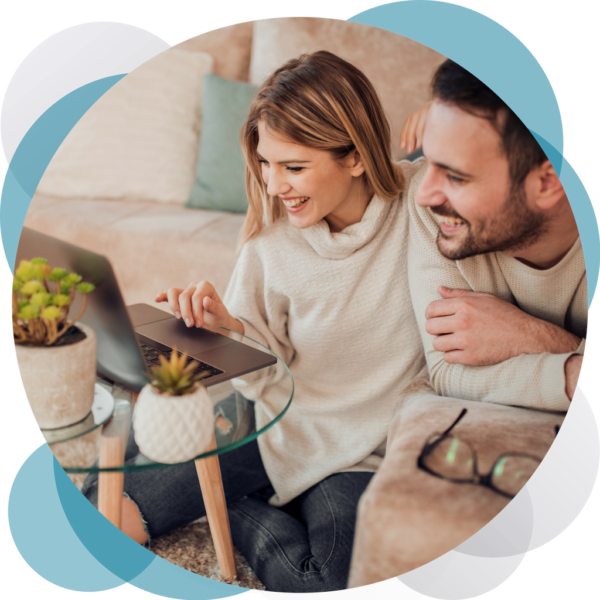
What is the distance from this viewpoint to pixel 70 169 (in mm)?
1103

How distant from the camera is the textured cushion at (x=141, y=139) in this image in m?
1.08

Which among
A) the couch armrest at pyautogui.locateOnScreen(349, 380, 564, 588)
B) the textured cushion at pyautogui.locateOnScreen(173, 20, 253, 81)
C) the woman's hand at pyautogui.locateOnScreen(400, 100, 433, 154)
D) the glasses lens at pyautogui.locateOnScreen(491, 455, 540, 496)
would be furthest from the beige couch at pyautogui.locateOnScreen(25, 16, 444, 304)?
the glasses lens at pyautogui.locateOnScreen(491, 455, 540, 496)

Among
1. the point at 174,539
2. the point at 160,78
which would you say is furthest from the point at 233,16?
the point at 174,539

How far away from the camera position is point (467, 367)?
97 centimetres

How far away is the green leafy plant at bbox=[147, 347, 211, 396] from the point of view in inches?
35.9

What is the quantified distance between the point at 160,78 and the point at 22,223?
35 cm

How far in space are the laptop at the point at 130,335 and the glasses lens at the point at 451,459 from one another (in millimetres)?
285

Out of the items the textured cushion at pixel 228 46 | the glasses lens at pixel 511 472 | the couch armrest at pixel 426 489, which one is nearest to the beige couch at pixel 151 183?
the textured cushion at pixel 228 46

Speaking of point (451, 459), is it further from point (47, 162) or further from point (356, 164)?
point (47, 162)

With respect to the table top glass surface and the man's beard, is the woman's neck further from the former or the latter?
the table top glass surface

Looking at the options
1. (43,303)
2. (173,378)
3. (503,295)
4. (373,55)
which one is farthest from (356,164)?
(43,303)

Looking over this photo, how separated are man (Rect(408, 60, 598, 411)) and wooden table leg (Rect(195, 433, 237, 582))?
15.8 inches

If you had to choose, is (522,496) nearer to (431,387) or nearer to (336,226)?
(431,387)

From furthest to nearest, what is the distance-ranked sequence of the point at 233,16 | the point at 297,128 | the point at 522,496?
the point at 522,496 < the point at 233,16 < the point at 297,128
